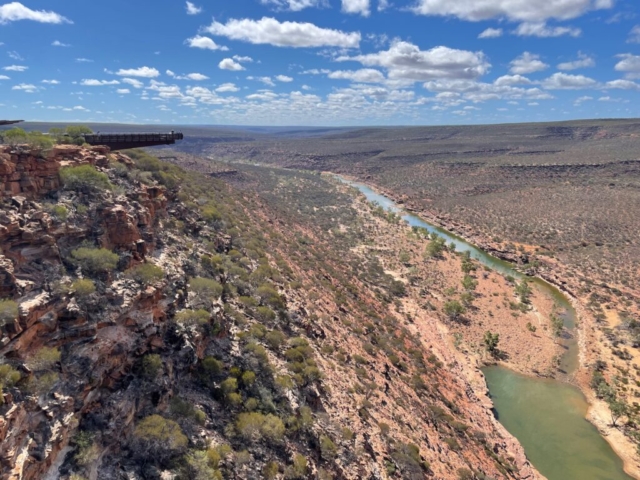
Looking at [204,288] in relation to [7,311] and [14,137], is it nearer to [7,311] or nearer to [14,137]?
[7,311]

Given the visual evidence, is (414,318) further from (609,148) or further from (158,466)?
(609,148)

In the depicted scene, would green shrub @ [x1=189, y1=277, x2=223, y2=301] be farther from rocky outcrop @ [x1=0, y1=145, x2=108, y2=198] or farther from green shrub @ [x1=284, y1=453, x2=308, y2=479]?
green shrub @ [x1=284, y1=453, x2=308, y2=479]

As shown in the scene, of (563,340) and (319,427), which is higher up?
(319,427)

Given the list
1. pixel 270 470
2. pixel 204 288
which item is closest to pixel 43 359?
pixel 204 288

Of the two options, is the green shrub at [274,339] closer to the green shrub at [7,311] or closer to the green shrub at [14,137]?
the green shrub at [7,311]

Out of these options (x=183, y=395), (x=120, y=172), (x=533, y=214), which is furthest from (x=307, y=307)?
(x=533, y=214)
